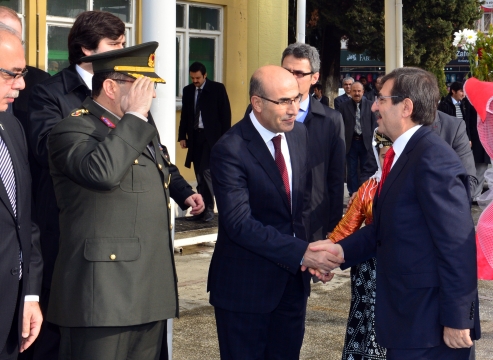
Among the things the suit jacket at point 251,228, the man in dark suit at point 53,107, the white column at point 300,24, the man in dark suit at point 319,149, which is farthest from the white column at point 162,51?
the white column at point 300,24

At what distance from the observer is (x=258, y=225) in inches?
155

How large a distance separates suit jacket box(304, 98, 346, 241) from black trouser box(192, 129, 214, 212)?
5473 millimetres

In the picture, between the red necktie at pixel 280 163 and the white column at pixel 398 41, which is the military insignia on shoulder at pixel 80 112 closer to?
the red necktie at pixel 280 163

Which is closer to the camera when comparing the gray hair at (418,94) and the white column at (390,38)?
the gray hair at (418,94)

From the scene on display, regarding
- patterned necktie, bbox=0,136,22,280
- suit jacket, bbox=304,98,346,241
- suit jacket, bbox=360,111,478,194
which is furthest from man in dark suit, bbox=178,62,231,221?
patterned necktie, bbox=0,136,22,280

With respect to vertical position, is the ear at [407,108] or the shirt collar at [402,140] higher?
the ear at [407,108]

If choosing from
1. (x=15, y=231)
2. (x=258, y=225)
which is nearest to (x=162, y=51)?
(x=258, y=225)

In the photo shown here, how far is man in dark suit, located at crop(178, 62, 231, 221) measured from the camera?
10.8 m

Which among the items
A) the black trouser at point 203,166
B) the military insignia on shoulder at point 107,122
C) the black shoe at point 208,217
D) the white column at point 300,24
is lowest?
the black shoe at point 208,217

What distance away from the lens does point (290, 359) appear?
4316mm

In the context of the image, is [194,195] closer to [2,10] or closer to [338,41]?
[2,10]

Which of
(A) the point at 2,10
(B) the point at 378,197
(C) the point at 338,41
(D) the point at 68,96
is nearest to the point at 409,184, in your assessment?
(B) the point at 378,197

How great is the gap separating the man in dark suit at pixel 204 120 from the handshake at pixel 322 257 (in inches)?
A: 261

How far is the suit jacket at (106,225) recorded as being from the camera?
3219 mm
